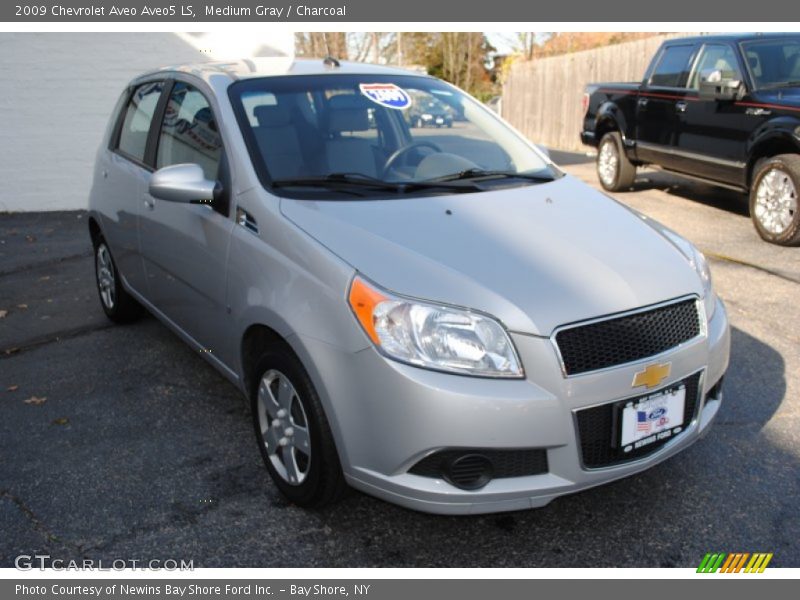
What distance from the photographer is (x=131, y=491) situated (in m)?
3.46

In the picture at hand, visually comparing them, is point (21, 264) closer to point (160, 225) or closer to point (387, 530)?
point (160, 225)

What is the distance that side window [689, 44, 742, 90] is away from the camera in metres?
8.25

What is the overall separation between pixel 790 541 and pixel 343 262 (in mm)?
1994

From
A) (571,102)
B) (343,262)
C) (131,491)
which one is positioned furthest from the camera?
(571,102)

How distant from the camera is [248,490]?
346 centimetres

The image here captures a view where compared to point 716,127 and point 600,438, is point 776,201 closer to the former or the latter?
point 716,127

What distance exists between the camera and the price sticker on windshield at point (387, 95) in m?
4.12

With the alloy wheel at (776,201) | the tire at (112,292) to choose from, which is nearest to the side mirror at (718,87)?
the alloy wheel at (776,201)

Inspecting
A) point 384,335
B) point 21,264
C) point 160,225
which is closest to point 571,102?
point 21,264

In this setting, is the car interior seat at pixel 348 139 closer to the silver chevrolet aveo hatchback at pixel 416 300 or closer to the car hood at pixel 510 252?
the silver chevrolet aveo hatchback at pixel 416 300

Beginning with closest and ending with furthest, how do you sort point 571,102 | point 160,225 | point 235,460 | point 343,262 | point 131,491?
point 343,262 < point 131,491 < point 235,460 < point 160,225 < point 571,102

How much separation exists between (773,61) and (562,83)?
1140cm

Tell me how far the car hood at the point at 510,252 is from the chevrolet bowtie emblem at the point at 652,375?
239mm

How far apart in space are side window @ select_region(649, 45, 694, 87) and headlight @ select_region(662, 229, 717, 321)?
6439 mm
